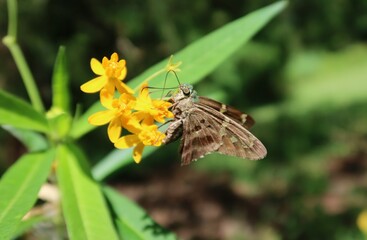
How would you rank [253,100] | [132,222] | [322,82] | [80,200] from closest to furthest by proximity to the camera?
[80,200] → [132,222] → [253,100] → [322,82]

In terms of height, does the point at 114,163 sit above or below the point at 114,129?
above

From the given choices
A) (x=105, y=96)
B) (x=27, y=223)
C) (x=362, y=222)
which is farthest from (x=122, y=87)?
(x=362, y=222)

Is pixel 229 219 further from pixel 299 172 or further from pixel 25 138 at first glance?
pixel 25 138

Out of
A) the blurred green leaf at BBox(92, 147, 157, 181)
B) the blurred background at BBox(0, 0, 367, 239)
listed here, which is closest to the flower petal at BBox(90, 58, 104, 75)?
the blurred green leaf at BBox(92, 147, 157, 181)

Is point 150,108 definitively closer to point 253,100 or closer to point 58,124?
point 58,124

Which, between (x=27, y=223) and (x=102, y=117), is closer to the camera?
(x=102, y=117)

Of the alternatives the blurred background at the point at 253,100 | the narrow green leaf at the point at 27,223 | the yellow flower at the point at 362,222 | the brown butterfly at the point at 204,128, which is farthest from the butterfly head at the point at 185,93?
the yellow flower at the point at 362,222

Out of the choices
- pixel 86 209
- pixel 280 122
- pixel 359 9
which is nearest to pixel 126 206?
pixel 86 209

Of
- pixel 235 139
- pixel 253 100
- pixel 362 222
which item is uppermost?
pixel 253 100
